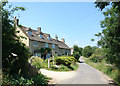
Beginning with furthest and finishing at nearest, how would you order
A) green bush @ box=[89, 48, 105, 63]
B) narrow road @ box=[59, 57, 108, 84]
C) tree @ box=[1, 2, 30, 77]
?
green bush @ box=[89, 48, 105, 63]
narrow road @ box=[59, 57, 108, 84]
tree @ box=[1, 2, 30, 77]

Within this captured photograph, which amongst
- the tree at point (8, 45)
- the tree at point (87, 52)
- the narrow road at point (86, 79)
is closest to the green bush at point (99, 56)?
the narrow road at point (86, 79)

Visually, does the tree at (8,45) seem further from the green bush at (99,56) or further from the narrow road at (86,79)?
the green bush at (99,56)

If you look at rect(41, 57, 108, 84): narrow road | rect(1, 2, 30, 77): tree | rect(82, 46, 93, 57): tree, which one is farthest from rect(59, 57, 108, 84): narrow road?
rect(82, 46, 93, 57): tree

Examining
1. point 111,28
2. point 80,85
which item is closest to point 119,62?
point 111,28

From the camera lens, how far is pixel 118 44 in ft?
26.6

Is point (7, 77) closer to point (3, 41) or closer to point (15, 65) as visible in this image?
point (15, 65)

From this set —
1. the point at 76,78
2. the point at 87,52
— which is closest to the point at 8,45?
the point at 76,78

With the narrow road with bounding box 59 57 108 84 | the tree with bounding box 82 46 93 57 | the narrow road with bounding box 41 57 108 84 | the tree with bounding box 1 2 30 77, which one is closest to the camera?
the tree with bounding box 1 2 30 77

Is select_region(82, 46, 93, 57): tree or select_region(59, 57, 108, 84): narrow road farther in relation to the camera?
select_region(82, 46, 93, 57): tree

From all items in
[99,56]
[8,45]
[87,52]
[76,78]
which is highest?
[8,45]

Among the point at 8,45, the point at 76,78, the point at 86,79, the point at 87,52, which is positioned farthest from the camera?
the point at 87,52

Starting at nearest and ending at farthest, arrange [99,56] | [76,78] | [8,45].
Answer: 1. [8,45]
2. [76,78]
3. [99,56]

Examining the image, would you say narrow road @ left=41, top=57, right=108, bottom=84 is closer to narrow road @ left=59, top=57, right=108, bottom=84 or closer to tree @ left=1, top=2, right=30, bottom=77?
narrow road @ left=59, top=57, right=108, bottom=84

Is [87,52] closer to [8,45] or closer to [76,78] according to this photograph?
[76,78]
